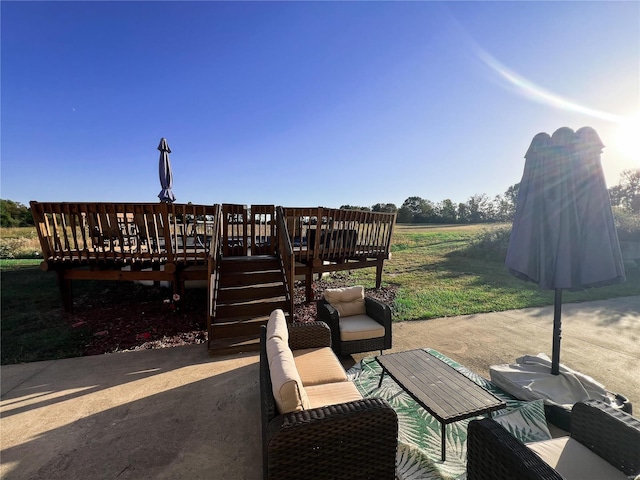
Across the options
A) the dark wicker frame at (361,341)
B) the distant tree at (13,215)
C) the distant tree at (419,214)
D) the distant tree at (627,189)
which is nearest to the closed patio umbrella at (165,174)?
the dark wicker frame at (361,341)

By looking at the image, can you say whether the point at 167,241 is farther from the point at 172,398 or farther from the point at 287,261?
the point at 172,398

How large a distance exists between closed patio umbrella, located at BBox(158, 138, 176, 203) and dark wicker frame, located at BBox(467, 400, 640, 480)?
9.19 metres

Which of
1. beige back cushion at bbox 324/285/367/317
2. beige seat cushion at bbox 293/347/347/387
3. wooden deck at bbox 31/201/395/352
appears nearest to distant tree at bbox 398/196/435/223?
wooden deck at bbox 31/201/395/352

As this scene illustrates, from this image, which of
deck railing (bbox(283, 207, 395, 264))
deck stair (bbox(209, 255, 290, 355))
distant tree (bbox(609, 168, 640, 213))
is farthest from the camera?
distant tree (bbox(609, 168, 640, 213))

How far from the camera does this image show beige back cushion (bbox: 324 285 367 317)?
4254mm

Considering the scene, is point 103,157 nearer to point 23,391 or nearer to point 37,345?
point 37,345

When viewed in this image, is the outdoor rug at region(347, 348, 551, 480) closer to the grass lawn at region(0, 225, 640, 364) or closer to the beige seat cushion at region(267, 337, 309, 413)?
the beige seat cushion at region(267, 337, 309, 413)

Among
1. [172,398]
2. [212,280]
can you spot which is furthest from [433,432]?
[212,280]

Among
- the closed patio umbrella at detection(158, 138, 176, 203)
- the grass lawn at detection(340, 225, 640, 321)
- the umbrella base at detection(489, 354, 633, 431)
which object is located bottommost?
the grass lawn at detection(340, 225, 640, 321)

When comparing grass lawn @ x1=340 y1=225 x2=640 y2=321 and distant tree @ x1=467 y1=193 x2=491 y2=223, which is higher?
distant tree @ x1=467 y1=193 x2=491 y2=223

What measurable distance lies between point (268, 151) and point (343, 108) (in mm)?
4369

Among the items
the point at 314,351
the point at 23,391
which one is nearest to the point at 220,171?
the point at 23,391

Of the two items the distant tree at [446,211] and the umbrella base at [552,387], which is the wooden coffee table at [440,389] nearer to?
the umbrella base at [552,387]

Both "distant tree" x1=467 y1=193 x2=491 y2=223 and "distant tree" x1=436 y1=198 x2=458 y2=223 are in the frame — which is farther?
"distant tree" x1=436 y1=198 x2=458 y2=223
